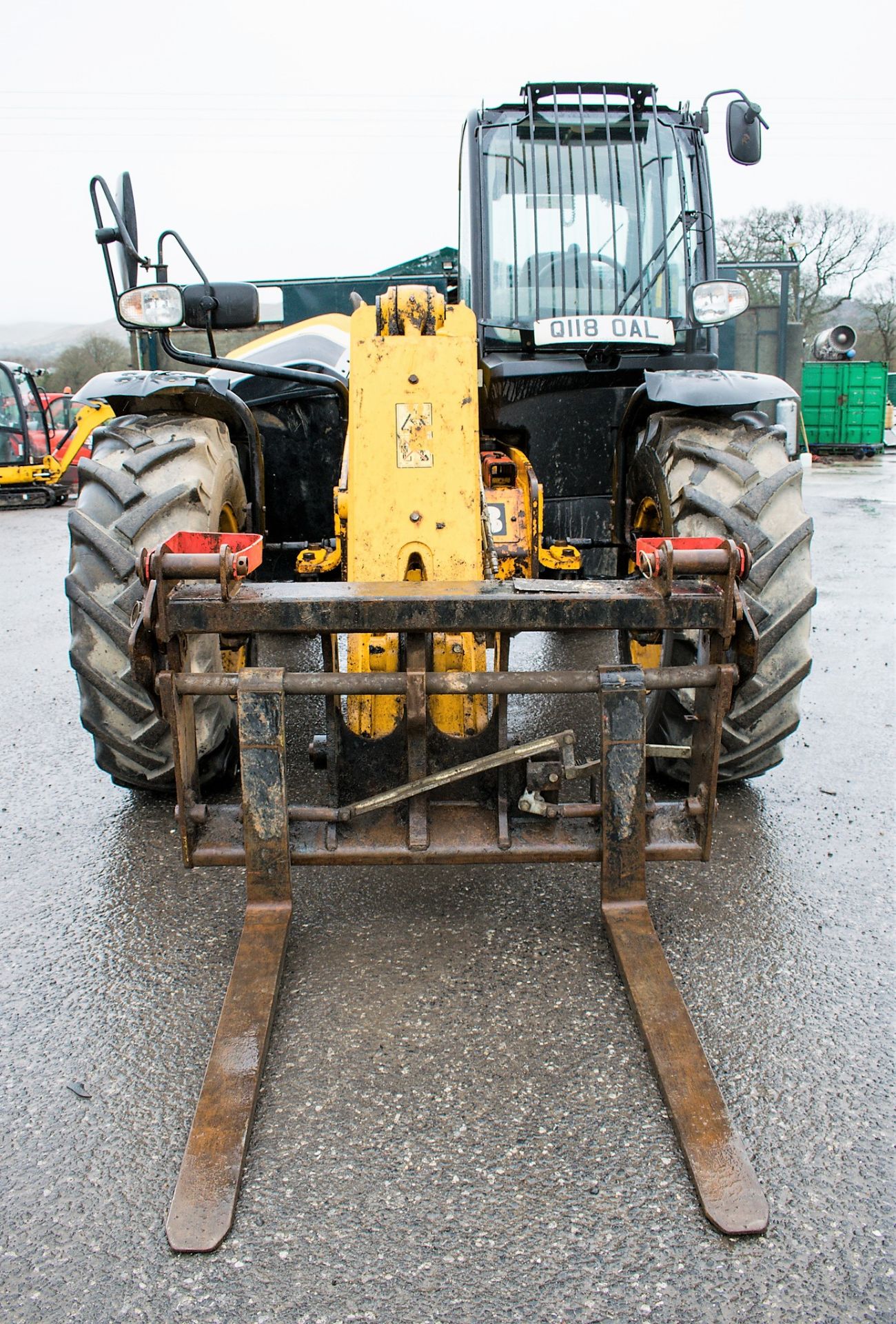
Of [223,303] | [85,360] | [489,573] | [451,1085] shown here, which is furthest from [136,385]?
[85,360]

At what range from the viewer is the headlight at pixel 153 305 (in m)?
3.38

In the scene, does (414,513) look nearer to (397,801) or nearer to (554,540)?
(397,801)

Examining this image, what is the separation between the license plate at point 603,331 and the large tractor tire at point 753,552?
69 cm

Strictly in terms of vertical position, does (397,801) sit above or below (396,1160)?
above

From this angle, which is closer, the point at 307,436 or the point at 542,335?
the point at 542,335

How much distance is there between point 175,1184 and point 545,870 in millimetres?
1575

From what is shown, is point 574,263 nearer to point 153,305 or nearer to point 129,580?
point 153,305

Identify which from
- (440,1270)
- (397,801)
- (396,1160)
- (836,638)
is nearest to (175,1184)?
(396,1160)

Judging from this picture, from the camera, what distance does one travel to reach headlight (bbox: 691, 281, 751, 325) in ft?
12.9

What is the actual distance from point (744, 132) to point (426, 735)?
11.2ft

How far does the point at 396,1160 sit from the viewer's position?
81.9 inches

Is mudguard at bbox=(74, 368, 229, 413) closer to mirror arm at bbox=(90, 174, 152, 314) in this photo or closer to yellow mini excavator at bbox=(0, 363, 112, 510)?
mirror arm at bbox=(90, 174, 152, 314)

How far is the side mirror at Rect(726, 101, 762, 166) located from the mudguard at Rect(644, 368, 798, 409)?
150cm

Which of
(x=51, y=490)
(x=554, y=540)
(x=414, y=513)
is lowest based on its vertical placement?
(x=51, y=490)
